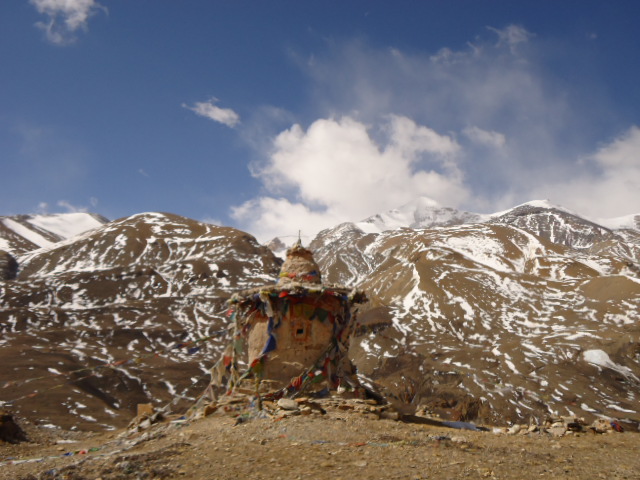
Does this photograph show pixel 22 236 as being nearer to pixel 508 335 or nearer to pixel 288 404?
pixel 508 335

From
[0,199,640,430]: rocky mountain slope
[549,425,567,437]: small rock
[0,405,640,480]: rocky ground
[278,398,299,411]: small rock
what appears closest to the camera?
[0,405,640,480]: rocky ground

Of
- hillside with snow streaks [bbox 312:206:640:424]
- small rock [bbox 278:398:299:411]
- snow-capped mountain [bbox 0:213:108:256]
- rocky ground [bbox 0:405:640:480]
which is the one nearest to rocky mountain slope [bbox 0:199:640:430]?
hillside with snow streaks [bbox 312:206:640:424]

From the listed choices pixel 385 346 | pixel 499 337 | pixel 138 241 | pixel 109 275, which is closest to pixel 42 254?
pixel 138 241

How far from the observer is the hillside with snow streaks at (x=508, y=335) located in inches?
1706

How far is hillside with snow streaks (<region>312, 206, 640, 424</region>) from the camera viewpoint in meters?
43.3

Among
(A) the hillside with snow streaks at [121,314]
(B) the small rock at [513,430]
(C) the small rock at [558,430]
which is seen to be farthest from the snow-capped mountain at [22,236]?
(C) the small rock at [558,430]

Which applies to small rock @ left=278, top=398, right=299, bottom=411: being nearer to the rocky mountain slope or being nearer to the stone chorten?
the stone chorten

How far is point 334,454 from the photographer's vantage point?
8.07m

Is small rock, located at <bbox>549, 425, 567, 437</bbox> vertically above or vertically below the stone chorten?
below

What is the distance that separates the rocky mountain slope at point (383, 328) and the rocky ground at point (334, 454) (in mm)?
7039

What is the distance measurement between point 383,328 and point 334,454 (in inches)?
2567

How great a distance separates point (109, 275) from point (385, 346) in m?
67.4

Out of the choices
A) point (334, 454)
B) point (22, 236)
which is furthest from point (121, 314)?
point (22, 236)

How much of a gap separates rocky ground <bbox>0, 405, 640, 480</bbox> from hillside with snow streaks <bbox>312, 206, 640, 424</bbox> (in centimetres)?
3214
